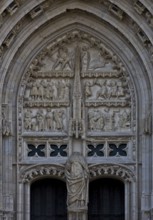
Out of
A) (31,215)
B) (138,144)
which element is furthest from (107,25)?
(31,215)

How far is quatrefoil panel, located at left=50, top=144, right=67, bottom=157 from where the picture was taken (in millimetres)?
26761

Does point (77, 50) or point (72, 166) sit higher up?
point (77, 50)

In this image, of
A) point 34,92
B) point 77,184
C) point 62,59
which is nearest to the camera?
point 77,184

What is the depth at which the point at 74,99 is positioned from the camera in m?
26.8

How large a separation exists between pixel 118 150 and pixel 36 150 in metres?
1.67

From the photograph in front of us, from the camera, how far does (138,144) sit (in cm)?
2658

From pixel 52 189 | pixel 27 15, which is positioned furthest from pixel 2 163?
pixel 27 15

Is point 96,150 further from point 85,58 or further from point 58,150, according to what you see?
point 85,58

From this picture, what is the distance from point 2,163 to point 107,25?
3519 millimetres

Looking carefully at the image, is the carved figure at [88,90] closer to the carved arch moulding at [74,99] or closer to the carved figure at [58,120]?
the carved arch moulding at [74,99]

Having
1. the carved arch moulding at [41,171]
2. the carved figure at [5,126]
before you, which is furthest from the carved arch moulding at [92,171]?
the carved figure at [5,126]

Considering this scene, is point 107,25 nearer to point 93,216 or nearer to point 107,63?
point 107,63

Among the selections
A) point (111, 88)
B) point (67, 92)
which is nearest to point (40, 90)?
point (67, 92)

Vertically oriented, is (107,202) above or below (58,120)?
below
